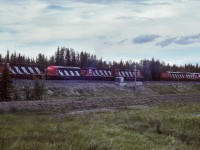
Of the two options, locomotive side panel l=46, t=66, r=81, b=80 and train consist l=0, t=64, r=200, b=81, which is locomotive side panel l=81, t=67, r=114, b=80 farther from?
locomotive side panel l=46, t=66, r=81, b=80

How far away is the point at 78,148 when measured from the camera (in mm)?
12633

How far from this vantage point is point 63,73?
7156 centimetres

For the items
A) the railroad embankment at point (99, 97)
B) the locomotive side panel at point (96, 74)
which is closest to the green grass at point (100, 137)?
the railroad embankment at point (99, 97)

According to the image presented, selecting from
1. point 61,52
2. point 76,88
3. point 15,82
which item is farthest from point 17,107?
point 61,52

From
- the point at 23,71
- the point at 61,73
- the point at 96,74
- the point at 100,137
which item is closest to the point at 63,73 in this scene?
the point at 61,73

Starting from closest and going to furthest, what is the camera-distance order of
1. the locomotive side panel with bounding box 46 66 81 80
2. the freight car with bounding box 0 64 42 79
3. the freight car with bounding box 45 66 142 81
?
1. the freight car with bounding box 0 64 42 79
2. the locomotive side panel with bounding box 46 66 81 80
3. the freight car with bounding box 45 66 142 81

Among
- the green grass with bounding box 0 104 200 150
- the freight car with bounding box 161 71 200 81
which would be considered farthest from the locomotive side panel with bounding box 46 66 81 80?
the green grass with bounding box 0 104 200 150

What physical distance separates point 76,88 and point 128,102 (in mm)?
18922

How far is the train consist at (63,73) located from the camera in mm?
62159

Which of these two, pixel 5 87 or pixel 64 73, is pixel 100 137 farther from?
pixel 64 73

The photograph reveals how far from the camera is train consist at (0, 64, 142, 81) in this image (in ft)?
204

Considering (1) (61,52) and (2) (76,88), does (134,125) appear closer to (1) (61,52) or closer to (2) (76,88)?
(2) (76,88)

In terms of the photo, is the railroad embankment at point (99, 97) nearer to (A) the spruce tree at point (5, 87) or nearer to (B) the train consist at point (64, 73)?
(A) the spruce tree at point (5, 87)

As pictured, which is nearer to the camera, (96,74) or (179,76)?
(96,74)
